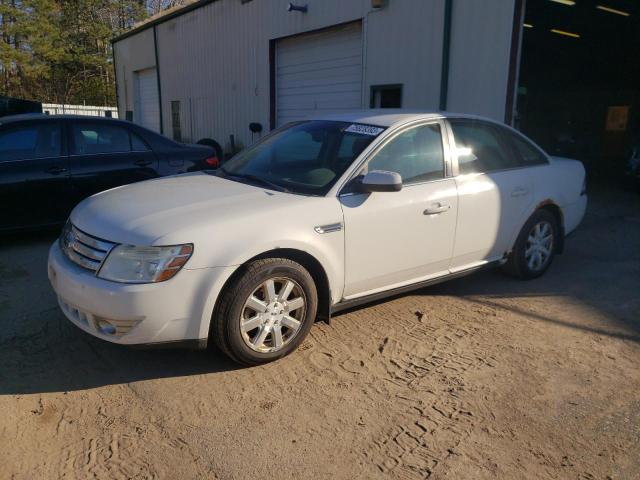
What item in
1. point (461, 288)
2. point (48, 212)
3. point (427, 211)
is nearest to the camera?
point (427, 211)

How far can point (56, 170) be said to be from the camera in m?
6.21

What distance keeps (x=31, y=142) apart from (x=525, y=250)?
5.51 meters

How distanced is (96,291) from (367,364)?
1779mm

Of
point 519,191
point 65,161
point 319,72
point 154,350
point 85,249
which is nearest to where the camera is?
point 85,249

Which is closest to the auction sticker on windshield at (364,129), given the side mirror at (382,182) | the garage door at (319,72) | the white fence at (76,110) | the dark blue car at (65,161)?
the side mirror at (382,182)

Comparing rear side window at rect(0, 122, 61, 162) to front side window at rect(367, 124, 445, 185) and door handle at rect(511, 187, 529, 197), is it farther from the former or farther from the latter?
door handle at rect(511, 187, 529, 197)

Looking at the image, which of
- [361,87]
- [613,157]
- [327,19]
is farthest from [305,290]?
[613,157]

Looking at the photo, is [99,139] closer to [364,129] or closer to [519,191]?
[364,129]

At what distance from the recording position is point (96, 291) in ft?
10.3

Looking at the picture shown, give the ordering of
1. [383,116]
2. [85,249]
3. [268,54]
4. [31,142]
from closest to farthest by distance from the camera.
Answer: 1. [85,249]
2. [383,116]
3. [31,142]
4. [268,54]

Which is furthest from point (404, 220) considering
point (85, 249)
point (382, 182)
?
point (85, 249)

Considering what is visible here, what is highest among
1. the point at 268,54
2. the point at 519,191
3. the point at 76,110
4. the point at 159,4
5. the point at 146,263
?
the point at 159,4

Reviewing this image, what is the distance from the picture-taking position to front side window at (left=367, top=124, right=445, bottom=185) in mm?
4066

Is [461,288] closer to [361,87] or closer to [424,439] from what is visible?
[424,439]
